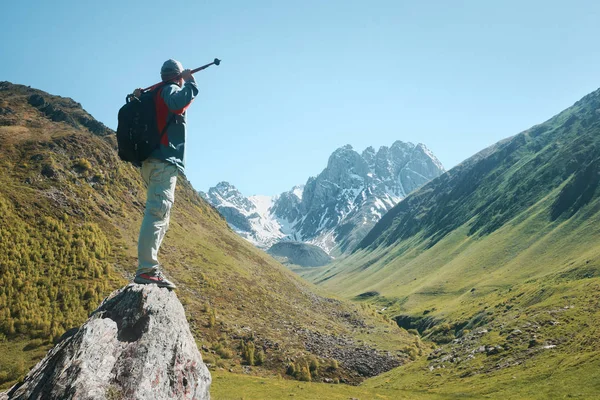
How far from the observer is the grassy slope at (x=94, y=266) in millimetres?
37844

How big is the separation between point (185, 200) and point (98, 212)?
198 ft

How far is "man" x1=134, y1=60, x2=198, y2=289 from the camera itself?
35.6 ft

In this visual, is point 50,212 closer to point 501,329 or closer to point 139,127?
point 139,127

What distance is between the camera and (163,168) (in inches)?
437

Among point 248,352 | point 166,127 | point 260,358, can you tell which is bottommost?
point 260,358

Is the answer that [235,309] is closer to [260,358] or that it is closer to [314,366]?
[260,358]

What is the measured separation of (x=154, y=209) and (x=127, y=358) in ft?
13.0

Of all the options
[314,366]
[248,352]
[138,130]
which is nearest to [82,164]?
[248,352]

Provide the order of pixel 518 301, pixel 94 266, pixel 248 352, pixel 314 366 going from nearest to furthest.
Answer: pixel 248 352
pixel 94 266
pixel 314 366
pixel 518 301

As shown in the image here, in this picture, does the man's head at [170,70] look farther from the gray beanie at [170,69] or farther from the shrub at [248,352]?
the shrub at [248,352]

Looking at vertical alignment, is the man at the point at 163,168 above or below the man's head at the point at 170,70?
below

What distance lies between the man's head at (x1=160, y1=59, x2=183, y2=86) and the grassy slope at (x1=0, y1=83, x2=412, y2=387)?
95.3 feet

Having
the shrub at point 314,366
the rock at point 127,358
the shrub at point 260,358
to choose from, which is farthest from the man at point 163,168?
the shrub at point 314,366

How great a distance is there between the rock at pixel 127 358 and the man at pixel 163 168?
2.59ft
